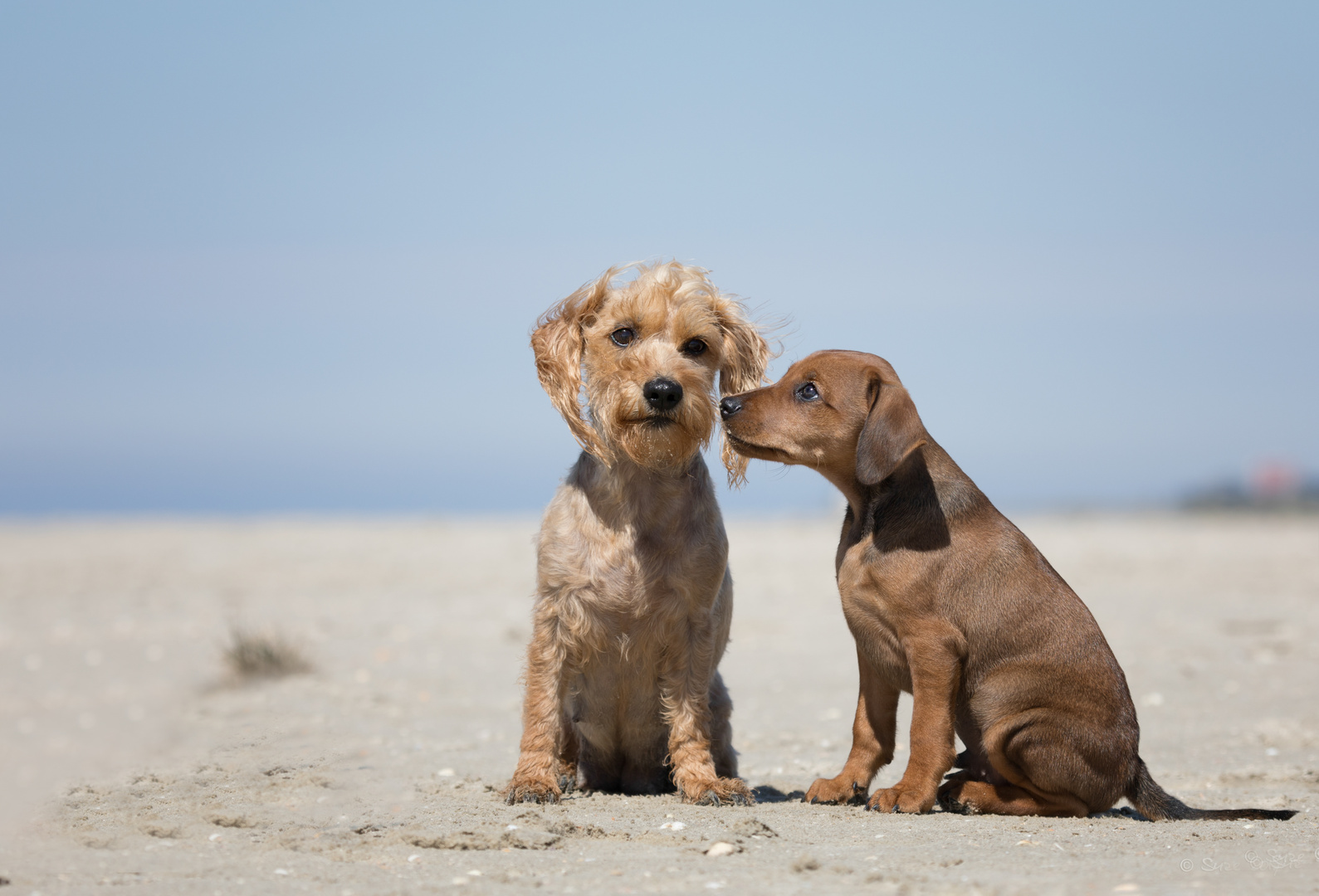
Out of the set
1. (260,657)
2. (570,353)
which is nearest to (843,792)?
(570,353)

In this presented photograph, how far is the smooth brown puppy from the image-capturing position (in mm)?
5684

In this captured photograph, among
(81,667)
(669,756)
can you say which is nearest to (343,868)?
(669,756)

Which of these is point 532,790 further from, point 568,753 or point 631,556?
point 631,556

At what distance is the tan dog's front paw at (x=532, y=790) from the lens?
6066 mm

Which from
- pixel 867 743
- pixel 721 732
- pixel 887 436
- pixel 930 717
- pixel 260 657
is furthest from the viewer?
pixel 260 657

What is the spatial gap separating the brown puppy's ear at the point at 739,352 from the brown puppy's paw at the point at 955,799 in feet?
6.32

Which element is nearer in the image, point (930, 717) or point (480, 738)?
point (930, 717)

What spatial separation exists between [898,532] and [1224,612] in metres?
11.9

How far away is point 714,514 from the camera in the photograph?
6309mm

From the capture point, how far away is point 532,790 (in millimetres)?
6066

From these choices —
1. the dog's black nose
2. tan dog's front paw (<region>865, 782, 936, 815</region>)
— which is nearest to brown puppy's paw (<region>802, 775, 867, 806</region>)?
tan dog's front paw (<region>865, 782, 936, 815</region>)

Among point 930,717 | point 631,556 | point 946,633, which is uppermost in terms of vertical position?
point 631,556

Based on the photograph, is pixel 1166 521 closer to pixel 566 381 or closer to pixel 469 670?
pixel 469 670

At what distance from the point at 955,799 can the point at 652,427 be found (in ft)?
7.82
